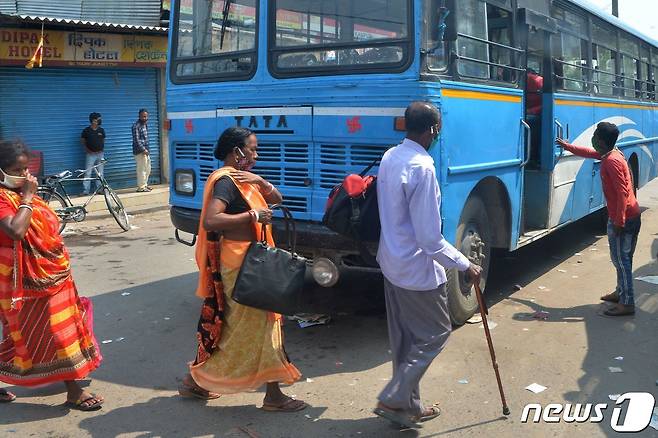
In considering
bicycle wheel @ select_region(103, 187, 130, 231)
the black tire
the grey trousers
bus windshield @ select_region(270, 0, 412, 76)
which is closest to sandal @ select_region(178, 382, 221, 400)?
the grey trousers

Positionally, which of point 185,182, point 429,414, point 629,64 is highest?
point 629,64

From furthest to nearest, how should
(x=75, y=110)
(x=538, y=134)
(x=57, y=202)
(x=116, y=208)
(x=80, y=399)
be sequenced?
(x=75, y=110) → (x=116, y=208) → (x=57, y=202) → (x=538, y=134) → (x=80, y=399)

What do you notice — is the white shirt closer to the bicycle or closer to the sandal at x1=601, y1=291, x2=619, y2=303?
the sandal at x1=601, y1=291, x2=619, y2=303

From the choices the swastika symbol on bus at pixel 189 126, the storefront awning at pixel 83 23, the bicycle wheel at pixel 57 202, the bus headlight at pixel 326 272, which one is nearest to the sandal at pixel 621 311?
the bus headlight at pixel 326 272

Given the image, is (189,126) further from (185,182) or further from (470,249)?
(470,249)

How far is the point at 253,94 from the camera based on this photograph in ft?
17.5

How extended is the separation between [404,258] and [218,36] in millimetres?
3060

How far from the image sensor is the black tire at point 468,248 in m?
5.32

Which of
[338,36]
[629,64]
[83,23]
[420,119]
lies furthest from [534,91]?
[83,23]

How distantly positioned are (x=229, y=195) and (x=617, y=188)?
137 inches

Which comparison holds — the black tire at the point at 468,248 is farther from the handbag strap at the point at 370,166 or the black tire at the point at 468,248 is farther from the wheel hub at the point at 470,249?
the handbag strap at the point at 370,166

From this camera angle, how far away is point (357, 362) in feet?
15.9

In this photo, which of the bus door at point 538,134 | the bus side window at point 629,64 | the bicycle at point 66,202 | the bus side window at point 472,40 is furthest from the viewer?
the bicycle at point 66,202

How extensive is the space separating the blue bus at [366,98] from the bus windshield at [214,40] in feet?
0.04
